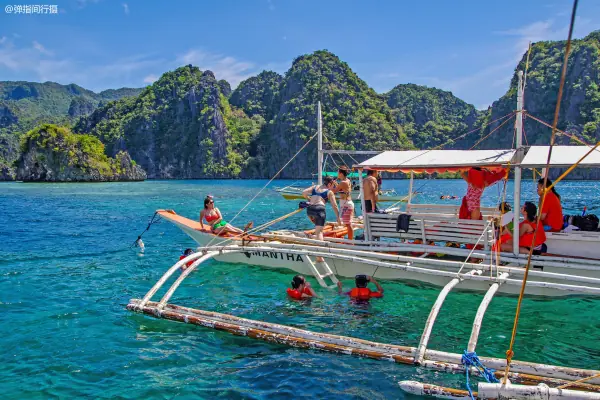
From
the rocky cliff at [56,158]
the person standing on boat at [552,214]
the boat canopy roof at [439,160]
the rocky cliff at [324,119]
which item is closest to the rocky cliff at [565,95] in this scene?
the rocky cliff at [324,119]

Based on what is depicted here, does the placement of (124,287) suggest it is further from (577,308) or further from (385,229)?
(577,308)

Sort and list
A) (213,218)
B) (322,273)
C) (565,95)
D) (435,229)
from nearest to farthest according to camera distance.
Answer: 1. (435,229)
2. (322,273)
3. (213,218)
4. (565,95)

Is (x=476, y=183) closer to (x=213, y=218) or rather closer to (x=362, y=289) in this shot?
(x=362, y=289)

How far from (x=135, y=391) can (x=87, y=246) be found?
611 inches

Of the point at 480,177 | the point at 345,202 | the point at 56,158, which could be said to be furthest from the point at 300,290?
the point at 56,158

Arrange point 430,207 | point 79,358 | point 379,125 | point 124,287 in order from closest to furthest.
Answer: point 79,358 < point 124,287 < point 430,207 < point 379,125

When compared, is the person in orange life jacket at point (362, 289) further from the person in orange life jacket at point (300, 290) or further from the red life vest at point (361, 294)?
the person in orange life jacket at point (300, 290)

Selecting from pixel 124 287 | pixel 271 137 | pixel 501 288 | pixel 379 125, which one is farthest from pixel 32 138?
pixel 501 288

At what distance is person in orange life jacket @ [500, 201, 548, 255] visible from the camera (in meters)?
10.5

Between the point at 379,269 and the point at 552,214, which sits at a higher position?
the point at 552,214

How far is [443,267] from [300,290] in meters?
3.36

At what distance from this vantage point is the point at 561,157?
10.2m

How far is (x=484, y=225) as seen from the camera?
10.7 m

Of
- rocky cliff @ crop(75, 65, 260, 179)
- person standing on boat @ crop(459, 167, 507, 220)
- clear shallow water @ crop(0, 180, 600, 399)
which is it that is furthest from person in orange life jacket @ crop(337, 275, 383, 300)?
rocky cliff @ crop(75, 65, 260, 179)
